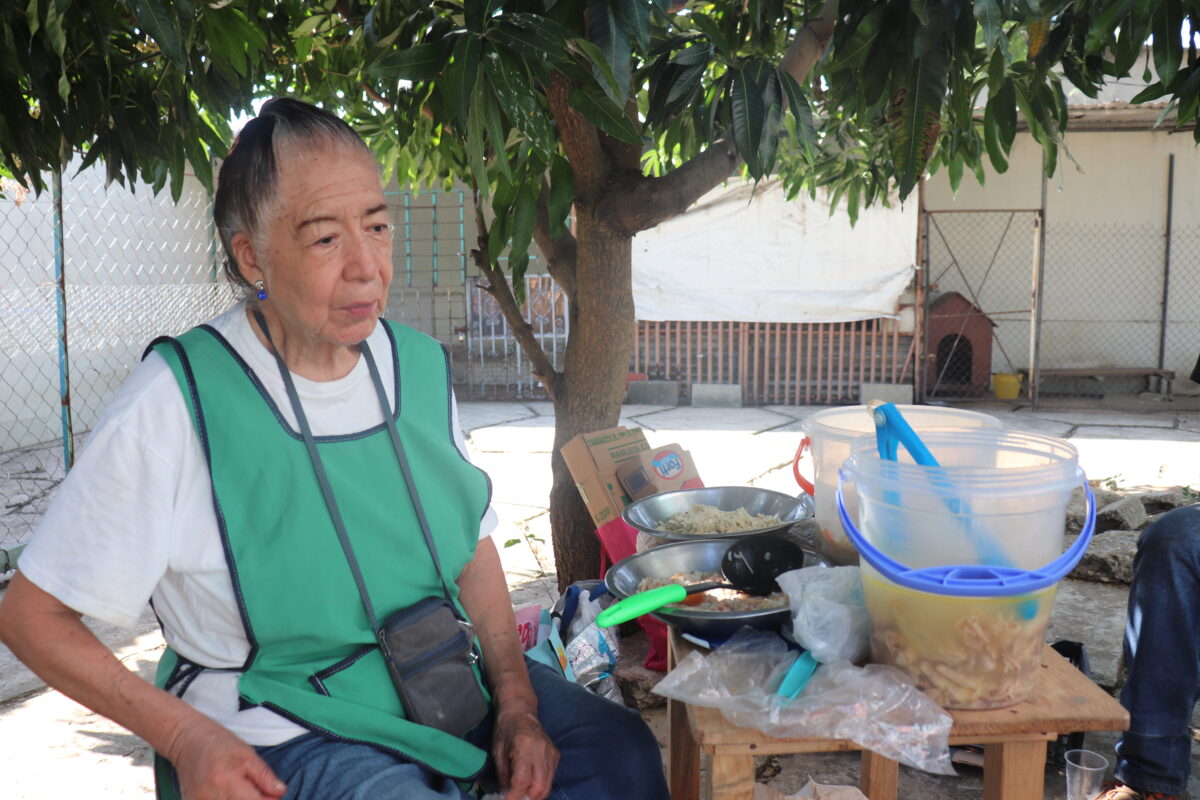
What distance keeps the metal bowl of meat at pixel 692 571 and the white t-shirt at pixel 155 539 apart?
672mm

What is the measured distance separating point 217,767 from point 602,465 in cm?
164

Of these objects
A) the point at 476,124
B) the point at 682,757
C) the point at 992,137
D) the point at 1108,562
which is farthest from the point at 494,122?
the point at 1108,562

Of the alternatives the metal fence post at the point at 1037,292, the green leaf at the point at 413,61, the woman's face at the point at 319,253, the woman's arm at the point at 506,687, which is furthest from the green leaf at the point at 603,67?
the metal fence post at the point at 1037,292

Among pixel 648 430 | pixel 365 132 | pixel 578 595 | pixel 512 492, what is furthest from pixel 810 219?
pixel 578 595

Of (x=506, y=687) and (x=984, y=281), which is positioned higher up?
(x=984, y=281)

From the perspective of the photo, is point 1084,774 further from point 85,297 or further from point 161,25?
point 85,297

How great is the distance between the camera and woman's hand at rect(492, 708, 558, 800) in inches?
61.6

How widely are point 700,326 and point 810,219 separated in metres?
1.74

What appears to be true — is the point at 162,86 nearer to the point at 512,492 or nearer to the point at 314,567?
the point at 314,567

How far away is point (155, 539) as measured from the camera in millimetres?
1403

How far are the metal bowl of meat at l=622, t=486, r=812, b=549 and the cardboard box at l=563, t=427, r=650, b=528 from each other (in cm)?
33

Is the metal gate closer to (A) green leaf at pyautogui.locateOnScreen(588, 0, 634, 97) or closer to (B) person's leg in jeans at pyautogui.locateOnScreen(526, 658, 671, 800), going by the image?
(B) person's leg in jeans at pyautogui.locateOnScreen(526, 658, 671, 800)

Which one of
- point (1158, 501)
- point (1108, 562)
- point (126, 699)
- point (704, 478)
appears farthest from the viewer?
point (704, 478)

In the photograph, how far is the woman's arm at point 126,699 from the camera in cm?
136
